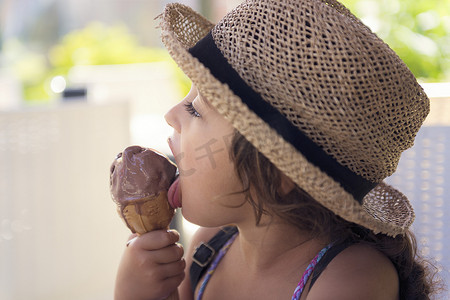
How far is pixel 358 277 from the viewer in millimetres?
1349

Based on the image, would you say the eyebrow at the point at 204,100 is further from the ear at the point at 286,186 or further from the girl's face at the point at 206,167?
the ear at the point at 286,186

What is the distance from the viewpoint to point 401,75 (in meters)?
1.29

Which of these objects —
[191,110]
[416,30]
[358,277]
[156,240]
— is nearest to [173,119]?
[191,110]

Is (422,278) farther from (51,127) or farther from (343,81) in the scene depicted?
(51,127)

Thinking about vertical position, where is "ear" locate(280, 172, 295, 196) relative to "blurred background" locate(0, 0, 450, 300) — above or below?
above

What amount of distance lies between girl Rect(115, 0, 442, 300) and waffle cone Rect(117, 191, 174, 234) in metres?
0.04

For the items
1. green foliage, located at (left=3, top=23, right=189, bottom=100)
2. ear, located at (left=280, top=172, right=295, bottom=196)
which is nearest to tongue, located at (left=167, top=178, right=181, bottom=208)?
ear, located at (left=280, top=172, right=295, bottom=196)

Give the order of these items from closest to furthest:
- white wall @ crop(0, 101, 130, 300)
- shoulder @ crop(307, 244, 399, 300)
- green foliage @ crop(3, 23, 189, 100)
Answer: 1. shoulder @ crop(307, 244, 399, 300)
2. white wall @ crop(0, 101, 130, 300)
3. green foliage @ crop(3, 23, 189, 100)

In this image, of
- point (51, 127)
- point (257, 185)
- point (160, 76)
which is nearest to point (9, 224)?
point (51, 127)

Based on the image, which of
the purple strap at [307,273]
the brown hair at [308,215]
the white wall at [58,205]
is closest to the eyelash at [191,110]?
the brown hair at [308,215]

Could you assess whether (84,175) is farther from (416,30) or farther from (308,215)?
(416,30)

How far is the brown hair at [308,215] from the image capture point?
1365 millimetres

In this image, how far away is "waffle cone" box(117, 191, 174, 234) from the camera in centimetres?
147

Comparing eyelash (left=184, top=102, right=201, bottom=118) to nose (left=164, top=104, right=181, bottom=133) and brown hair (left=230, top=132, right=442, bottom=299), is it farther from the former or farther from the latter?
brown hair (left=230, top=132, right=442, bottom=299)
